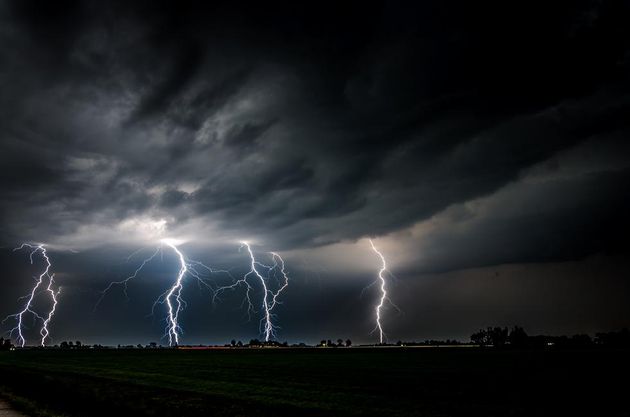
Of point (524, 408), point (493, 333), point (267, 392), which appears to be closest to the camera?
point (524, 408)

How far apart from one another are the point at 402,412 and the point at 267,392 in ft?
27.7

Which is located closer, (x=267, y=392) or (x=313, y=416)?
(x=313, y=416)

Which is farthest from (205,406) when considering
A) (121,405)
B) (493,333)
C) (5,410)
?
(493,333)

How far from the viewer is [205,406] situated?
15.9 meters

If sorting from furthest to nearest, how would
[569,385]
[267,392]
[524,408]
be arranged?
[569,385], [267,392], [524,408]

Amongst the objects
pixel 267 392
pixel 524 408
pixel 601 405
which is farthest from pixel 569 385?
pixel 267 392

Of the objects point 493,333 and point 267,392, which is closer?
point 267,392

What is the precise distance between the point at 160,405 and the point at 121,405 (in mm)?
1271

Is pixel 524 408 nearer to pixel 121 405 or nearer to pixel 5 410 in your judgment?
pixel 121 405

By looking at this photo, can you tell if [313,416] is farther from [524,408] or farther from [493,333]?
[493,333]

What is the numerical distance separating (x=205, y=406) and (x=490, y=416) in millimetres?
9317

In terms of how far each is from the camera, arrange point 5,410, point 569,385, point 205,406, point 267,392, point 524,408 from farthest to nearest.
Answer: point 569,385 < point 267,392 < point 524,408 < point 205,406 < point 5,410

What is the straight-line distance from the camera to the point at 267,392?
22422mm

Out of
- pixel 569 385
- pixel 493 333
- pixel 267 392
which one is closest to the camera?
pixel 267 392
